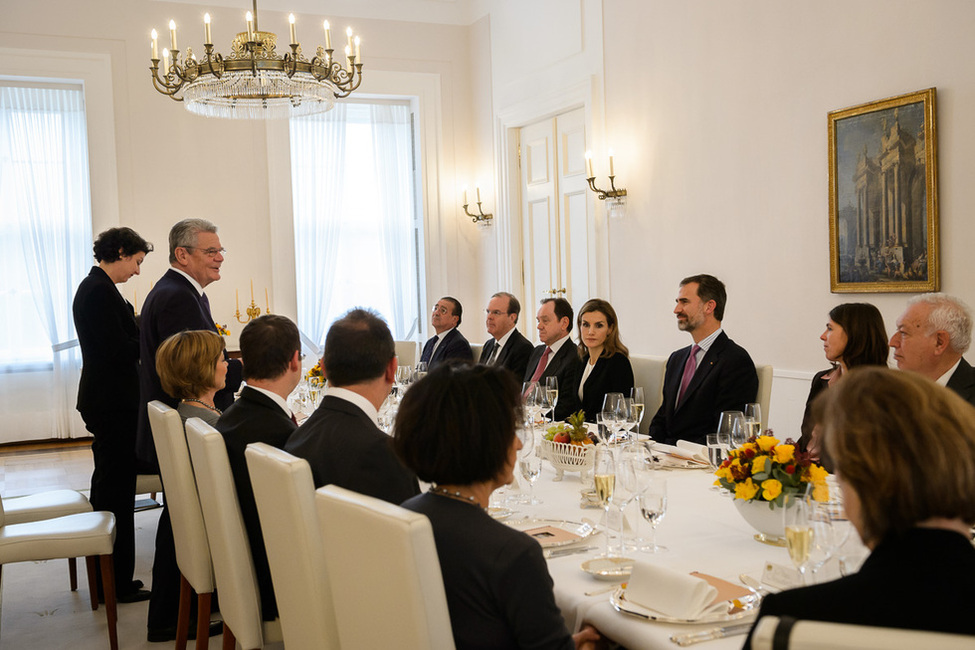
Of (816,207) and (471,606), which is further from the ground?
(816,207)

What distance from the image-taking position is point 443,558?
5.02ft

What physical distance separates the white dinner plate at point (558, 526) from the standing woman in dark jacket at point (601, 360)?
2191mm

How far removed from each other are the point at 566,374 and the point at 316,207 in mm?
4701

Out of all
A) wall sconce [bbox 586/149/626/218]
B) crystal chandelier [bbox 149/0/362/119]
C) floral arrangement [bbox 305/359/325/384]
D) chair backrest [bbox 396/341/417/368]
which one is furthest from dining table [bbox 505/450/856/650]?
chair backrest [bbox 396/341/417/368]

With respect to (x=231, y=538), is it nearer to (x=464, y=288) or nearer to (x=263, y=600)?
(x=263, y=600)

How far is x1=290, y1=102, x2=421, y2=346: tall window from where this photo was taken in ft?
28.8

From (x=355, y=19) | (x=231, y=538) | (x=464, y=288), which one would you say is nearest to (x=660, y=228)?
(x=464, y=288)

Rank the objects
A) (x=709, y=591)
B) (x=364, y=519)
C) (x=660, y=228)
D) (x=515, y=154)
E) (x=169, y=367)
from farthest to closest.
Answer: (x=515, y=154) < (x=660, y=228) < (x=169, y=367) < (x=709, y=591) < (x=364, y=519)

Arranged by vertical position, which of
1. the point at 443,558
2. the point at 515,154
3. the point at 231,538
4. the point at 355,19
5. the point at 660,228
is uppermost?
the point at 355,19

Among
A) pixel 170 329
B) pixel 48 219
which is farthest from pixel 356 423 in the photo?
pixel 48 219

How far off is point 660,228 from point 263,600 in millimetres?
4564

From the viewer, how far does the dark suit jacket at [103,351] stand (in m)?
4.23

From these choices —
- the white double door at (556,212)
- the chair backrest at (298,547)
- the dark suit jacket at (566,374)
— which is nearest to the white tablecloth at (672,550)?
the chair backrest at (298,547)

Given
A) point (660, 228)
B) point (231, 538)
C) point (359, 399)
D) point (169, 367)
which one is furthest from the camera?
point (660, 228)
